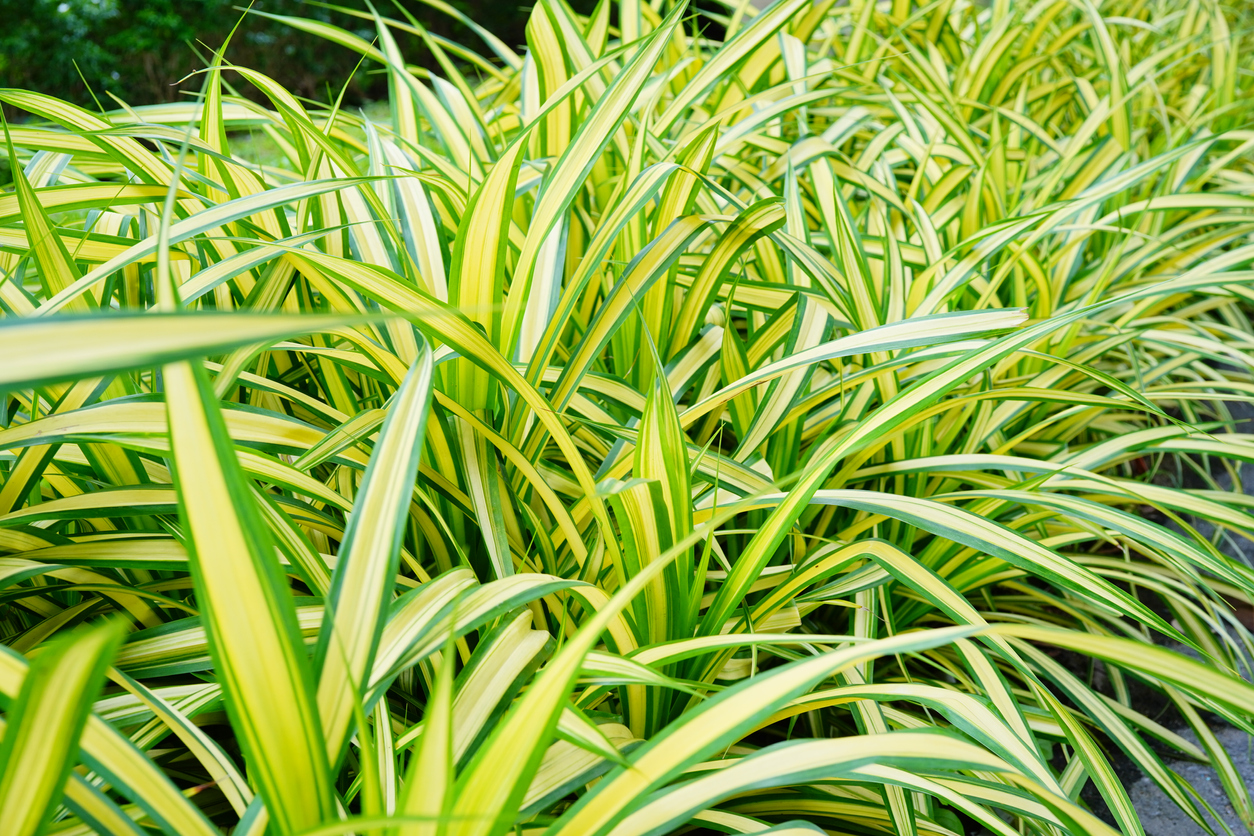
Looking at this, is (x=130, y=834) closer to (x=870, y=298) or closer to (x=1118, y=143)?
(x=870, y=298)

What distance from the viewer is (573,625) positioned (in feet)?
2.15

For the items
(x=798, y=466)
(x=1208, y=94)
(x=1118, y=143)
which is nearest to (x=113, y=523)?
(x=798, y=466)

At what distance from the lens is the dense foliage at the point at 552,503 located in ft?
1.19

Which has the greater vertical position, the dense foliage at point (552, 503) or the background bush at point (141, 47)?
the background bush at point (141, 47)

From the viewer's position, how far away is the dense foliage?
14.3 inches

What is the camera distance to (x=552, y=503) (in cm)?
64

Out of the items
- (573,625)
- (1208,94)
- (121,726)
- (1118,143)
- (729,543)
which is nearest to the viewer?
(121,726)

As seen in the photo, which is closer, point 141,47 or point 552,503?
point 552,503

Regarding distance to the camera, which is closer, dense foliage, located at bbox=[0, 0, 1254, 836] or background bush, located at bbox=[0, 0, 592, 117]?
dense foliage, located at bbox=[0, 0, 1254, 836]

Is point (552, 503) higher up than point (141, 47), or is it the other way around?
point (141, 47)

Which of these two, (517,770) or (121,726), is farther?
(121,726)

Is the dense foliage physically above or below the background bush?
below

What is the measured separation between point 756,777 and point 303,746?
21cm

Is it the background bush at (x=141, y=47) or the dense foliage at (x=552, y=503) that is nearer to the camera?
the dense foliage at (x=552, y=503)
